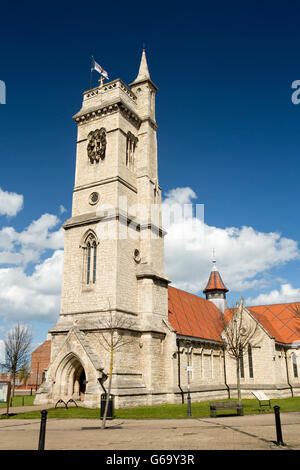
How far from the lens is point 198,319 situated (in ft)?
136

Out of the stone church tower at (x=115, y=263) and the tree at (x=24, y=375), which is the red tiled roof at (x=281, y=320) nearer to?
the stone church tower at (x=115, y=263)

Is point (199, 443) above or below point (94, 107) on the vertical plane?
below

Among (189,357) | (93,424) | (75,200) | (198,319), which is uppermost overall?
(75,200)

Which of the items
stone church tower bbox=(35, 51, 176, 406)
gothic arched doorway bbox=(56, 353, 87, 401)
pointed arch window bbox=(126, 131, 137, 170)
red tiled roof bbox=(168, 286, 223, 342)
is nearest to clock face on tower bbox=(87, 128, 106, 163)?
stone church tower bbox=(35, 51, 176, 406)

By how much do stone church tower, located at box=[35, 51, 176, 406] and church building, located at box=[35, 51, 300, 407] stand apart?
0.08m

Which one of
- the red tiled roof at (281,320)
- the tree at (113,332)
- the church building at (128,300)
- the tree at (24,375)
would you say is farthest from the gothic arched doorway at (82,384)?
the tree at (24,375)

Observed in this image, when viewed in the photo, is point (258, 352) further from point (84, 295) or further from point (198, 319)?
point (84, 295)

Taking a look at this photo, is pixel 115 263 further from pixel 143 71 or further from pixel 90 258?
pixel 143 71

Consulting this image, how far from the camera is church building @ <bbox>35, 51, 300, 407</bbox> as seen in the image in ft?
93.8

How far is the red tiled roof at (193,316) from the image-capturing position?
1431 inches
